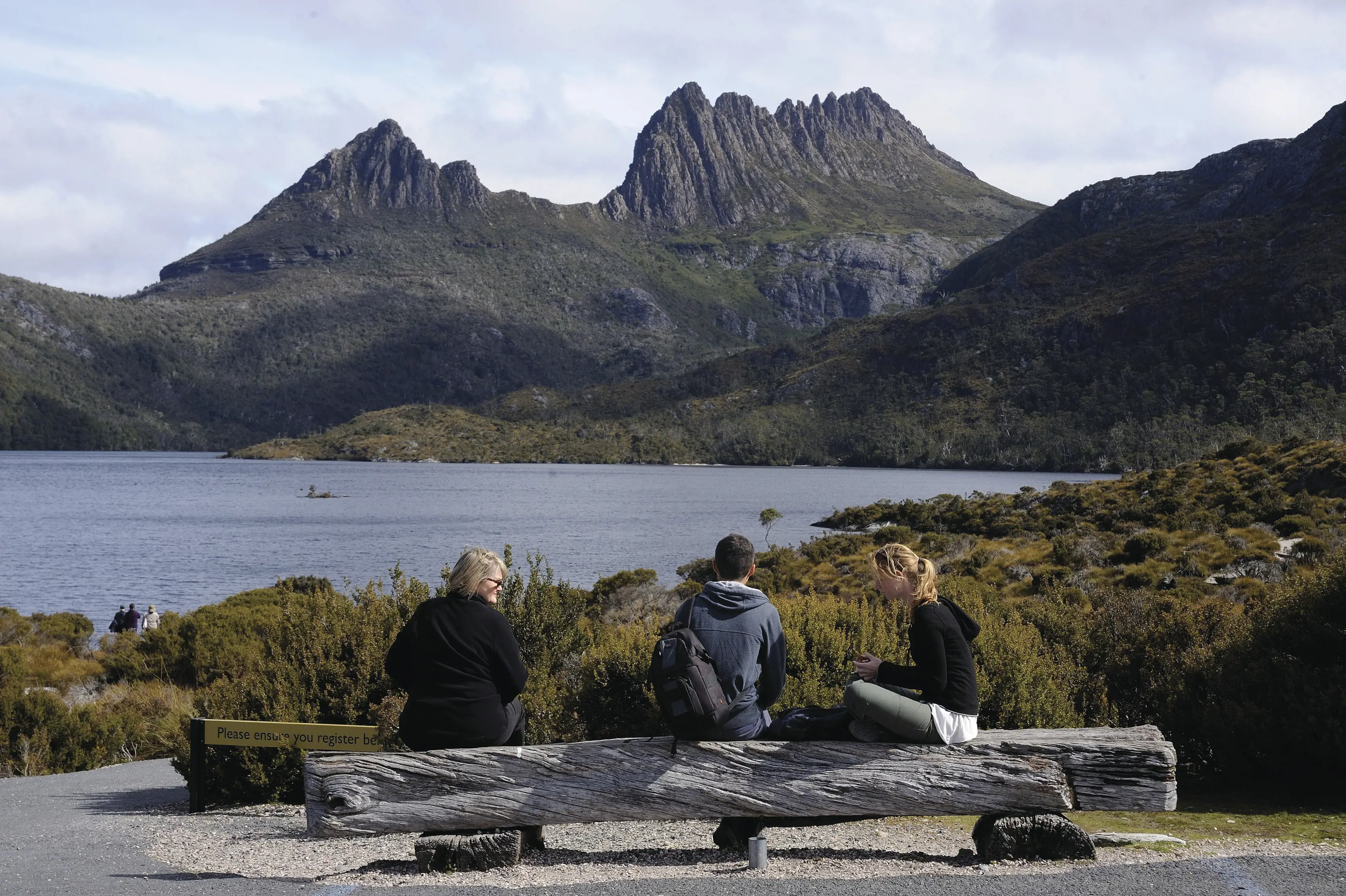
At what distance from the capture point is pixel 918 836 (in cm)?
655

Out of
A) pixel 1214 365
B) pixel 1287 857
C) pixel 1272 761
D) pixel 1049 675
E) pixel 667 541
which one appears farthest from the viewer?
pixel 1214 365

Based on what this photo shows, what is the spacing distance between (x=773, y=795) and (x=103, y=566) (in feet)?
163

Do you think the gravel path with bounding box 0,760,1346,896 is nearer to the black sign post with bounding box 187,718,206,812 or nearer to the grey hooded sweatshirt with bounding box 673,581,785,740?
the black sign post with bounding box 187,718,206,812

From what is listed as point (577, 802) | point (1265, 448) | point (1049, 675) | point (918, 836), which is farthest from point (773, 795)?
point (1265, 448)

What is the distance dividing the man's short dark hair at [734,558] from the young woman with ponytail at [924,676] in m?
0.68

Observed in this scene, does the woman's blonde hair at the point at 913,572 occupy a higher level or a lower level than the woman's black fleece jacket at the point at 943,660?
higher

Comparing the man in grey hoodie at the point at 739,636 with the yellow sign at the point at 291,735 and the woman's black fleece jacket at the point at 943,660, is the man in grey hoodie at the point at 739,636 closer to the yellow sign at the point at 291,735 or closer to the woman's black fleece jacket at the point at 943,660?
the woman's black fleece jacket at the point at 943,660

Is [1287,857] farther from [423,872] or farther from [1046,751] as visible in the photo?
[423,872]

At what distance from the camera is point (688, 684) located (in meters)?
5.42

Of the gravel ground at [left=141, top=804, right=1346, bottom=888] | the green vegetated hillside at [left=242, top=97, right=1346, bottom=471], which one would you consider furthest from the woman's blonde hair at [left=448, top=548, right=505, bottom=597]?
the green vegetated hillside at [left=242, top=97, right=1346, bottom=471]

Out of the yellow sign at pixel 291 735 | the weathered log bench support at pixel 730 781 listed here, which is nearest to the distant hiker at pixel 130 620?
the yellow sign at pixel 291 735

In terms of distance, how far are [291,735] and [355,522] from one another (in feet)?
229

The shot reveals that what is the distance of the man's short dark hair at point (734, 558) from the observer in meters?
5.68

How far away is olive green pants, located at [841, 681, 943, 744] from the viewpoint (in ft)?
18.2
